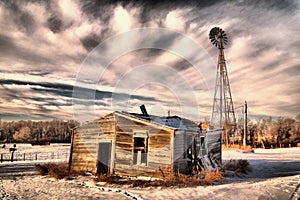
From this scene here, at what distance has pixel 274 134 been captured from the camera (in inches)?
2557

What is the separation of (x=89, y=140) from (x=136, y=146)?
3552mm

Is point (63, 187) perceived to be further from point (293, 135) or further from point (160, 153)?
point (293, 135)

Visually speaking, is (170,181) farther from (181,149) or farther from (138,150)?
(138,150)

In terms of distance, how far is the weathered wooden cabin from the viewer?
42.8ft

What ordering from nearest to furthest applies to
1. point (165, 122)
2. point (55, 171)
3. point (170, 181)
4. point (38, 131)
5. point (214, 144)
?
1. point (170, 181)
2. point (165, 122)
3. point (55, 171)
4. point (214, 144)
5. point (38, 131)

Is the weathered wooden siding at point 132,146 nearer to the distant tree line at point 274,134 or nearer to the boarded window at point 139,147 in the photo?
the boarded window at point 139,147

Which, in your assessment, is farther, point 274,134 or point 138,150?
point 274,134

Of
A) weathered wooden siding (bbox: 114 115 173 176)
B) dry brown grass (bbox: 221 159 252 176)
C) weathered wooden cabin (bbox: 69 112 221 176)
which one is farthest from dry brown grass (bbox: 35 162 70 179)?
dry brown grass (bbox: 221 159 252 176)

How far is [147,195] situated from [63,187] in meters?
5.17

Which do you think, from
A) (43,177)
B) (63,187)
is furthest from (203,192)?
(43,177)

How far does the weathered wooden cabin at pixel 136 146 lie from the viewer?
13.0 meters

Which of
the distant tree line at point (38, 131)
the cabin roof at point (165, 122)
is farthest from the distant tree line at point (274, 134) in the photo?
the distant tree line at point (38, 131)

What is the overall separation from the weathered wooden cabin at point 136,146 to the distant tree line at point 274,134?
84.3 ft

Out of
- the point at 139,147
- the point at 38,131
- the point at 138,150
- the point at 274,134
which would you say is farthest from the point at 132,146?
the point at 38,131
